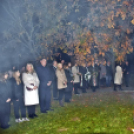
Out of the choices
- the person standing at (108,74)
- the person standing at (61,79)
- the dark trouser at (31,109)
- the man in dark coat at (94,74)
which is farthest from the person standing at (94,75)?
the dark trouser at (31,109)

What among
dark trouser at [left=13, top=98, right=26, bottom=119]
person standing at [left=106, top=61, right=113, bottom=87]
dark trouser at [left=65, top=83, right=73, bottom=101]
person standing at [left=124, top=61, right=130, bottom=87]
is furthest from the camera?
person standing at [left=124, top=61, right=130, bottom=87]

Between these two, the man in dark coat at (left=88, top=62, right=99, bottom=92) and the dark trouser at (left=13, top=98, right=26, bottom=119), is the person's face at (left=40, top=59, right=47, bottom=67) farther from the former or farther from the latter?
the man in dark coat at (left=88, top=62, right=99, bottom=92)

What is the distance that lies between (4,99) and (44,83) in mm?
2138

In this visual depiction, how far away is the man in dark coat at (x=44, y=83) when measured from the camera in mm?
9172

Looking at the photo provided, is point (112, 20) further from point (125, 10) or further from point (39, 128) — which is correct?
point (39, 128)

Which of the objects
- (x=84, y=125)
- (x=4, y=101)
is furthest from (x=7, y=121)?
(x=84, y=125)

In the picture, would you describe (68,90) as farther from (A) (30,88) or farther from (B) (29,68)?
(B) (29,68)

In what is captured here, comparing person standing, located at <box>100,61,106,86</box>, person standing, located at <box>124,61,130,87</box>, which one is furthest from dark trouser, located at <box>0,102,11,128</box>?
person standing, located at <box>124,61,130,87</box>

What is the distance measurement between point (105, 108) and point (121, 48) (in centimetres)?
611

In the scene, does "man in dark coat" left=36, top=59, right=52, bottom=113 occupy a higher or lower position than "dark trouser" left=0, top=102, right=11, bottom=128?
higher

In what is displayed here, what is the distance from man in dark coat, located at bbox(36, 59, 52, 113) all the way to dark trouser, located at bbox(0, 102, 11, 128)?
1.89m

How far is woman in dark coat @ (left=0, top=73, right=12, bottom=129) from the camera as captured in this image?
7.28 meters

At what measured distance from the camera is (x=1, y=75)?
7309mm

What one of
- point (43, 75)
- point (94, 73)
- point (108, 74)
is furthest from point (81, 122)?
point (108, 74)
